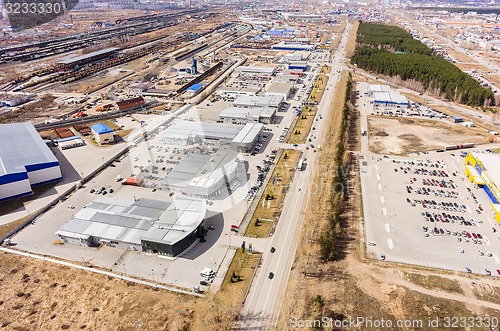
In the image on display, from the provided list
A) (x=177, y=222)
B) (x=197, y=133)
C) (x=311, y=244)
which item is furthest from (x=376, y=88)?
(x=177, y=222)

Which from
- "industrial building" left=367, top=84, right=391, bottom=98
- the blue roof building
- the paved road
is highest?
the blue roof building

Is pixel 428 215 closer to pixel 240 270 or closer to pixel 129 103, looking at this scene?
pixel 240 270

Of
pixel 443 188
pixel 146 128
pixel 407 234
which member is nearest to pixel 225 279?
pixel 407 234

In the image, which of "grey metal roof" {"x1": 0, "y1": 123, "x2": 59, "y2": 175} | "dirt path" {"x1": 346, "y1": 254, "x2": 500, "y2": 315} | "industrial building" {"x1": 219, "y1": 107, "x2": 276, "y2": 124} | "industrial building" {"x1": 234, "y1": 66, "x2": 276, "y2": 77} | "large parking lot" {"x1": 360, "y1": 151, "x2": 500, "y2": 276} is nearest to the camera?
"dirt path" {"x1": 346, "y1": 254, "x2": 500, "y2": 315}

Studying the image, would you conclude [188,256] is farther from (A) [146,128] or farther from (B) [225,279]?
(A) [146,128]

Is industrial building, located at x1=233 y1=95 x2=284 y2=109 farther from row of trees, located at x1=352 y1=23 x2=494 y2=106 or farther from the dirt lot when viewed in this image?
row of trees, located at x1=352 y1=23 x2=494 y2=106

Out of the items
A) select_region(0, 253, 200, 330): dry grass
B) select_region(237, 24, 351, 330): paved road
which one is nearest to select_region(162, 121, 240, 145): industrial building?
select_region(237, 24, 351, 330): paved road
